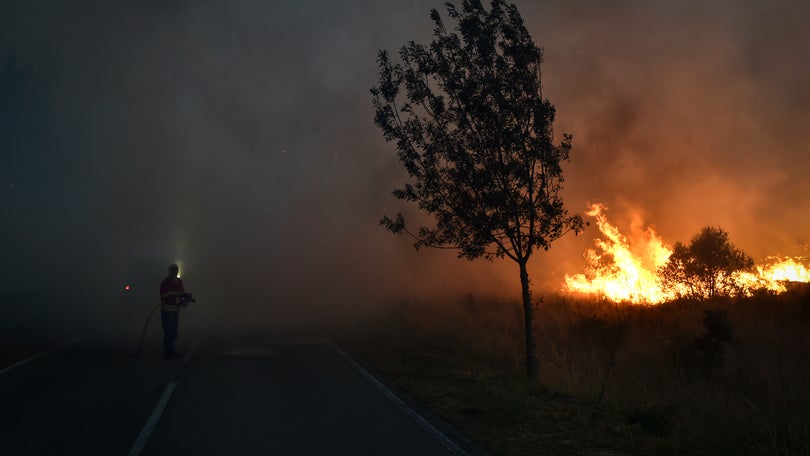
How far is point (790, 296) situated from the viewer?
16141 mm

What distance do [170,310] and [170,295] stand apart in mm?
393

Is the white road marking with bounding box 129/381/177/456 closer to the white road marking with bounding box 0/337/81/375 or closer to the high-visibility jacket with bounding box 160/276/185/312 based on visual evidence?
the high-visibility jacket with bounding box 160/276/185/312

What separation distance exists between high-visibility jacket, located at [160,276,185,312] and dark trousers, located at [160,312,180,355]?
15cm

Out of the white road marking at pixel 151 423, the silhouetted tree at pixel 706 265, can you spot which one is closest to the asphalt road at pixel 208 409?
the white road marking at pixel 151 423

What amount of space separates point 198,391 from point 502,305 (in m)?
17.1

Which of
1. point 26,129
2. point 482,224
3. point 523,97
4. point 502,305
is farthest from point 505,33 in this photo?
point 26,129

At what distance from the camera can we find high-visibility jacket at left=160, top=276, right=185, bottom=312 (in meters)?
14.4

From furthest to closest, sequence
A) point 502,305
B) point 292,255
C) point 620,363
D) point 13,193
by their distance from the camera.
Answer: point 13,193 < point 292,255 < point 502,305 < point 620,363

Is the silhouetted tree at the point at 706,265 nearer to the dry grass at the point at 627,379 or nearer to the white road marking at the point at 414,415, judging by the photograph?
the dry grass at the point at 627,379

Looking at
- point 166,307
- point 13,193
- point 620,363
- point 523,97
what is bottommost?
point 620,363

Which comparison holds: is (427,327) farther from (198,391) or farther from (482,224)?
(198,391)

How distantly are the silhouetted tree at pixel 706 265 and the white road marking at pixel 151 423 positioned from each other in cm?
1948

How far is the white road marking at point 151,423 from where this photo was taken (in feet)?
21.0

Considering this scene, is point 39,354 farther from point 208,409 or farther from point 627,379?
point 627,379
